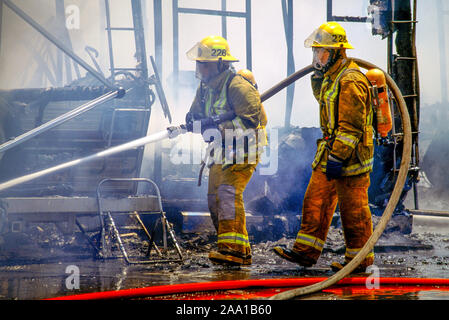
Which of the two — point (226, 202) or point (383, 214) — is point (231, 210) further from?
point (383, 214)

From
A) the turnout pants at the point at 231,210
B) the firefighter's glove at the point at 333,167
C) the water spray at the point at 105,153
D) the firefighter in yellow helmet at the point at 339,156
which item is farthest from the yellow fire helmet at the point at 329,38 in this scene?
the water spray at the point at 105,153

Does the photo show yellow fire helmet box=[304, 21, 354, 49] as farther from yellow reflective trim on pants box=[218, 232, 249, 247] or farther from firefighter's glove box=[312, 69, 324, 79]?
yellow reflective trim on pants box=[218, 232, 249, 247]

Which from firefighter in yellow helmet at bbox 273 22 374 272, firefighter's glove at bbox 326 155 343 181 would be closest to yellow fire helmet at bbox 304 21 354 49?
firefighter in yellow helmet at bbox 273 22 374 272

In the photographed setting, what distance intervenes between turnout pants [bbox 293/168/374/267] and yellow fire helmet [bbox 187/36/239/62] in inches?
54.1

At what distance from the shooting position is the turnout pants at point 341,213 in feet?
12.8

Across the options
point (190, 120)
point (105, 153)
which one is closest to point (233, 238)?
point (190, 120)

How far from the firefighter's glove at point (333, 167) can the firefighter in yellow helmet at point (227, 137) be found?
2.78 ft

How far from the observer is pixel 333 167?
12.6ft

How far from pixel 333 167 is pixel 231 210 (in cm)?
97

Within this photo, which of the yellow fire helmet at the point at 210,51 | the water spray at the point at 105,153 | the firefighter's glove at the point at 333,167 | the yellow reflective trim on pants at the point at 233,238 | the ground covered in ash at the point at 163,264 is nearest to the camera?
the ground covered in ash at the point at 163,264

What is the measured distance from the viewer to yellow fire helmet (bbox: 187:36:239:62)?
453 centimetres

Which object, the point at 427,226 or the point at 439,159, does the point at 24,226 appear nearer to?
the point at 427,226

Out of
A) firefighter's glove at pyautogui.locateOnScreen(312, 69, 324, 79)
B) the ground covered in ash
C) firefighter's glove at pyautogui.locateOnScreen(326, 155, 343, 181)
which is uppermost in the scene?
firefighter's glove at pyautogui.locateOnScreen(312, 69, 324, 79)

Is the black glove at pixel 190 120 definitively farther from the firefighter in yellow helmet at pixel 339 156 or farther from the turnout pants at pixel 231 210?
the firefighter in yellow helmet at pixel 339 156
